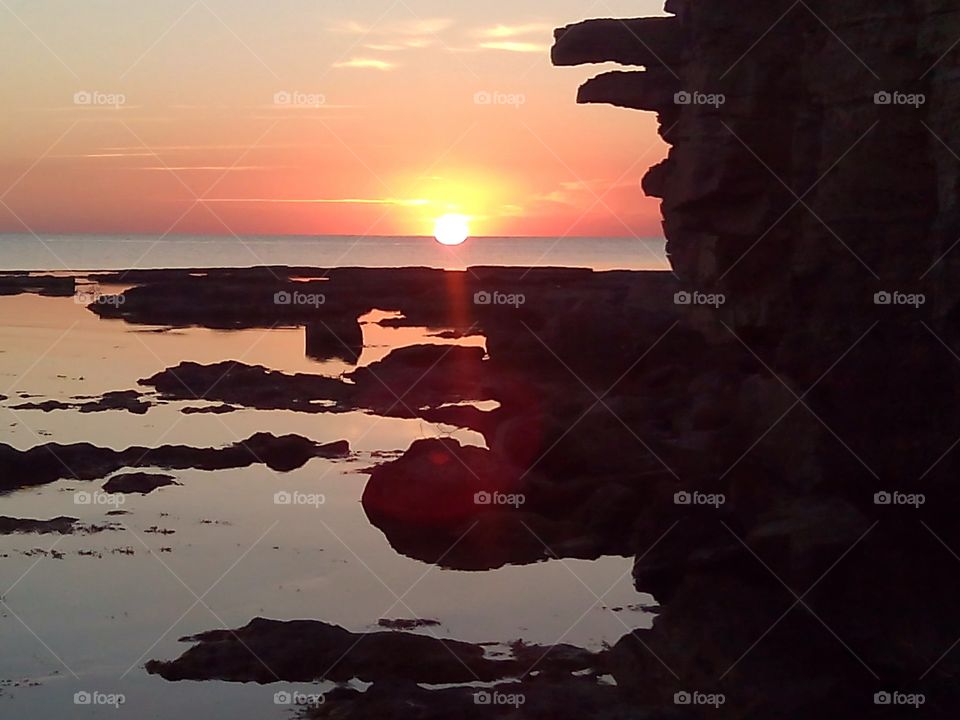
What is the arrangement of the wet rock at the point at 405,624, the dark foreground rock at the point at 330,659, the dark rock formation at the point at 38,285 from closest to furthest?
the dark foreground rock at the point at 330,659
the wet rock at the point at 405,624
the dark rock formation at the point at 38,285

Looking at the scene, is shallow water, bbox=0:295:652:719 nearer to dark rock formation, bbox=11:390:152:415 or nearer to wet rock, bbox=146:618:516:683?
wet rock, bbox=146:618:516:683

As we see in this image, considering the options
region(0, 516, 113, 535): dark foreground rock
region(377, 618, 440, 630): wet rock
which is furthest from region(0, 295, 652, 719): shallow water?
region(0, 516, 113, 535): dark foreground rock

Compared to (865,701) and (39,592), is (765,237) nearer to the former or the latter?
(865,701)

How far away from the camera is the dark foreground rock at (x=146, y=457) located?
2577 cm

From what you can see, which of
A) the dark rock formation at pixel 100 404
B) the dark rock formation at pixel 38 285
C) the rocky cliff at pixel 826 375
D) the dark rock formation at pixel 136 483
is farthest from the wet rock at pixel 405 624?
the dark rock formation at pixel 38 285

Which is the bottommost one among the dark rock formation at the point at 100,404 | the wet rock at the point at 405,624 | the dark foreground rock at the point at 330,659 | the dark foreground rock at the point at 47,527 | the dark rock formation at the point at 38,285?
the dark foreground rock at the point at 330,659

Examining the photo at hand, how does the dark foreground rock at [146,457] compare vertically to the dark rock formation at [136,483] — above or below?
above

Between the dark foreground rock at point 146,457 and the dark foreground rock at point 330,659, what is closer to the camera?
the dark foreground rock at point 330,659

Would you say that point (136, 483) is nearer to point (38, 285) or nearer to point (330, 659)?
point (330, 659)

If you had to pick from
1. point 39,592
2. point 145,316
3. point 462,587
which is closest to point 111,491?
point 39,592

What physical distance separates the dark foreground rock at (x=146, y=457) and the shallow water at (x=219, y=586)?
0.51 meters

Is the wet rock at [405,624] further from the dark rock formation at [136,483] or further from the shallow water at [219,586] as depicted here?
the dark rock formation at [136,483]

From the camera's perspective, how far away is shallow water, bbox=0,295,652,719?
50.9 ft

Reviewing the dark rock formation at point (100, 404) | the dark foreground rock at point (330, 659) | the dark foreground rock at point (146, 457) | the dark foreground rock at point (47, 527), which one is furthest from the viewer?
the dark rock formation at point (100, 404)
